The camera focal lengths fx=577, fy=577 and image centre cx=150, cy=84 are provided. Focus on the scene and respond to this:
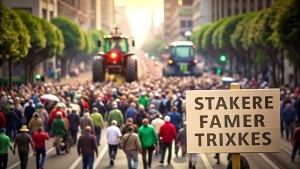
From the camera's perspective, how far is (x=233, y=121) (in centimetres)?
696

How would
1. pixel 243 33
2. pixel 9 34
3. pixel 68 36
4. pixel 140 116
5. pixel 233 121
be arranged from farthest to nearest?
pixel 68 36 < pixel 243 33 < pixel 9 34 < pixel 140 116 < pixel 233 121

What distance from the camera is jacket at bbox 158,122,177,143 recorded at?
55.9ft

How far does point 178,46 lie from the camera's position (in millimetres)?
60062

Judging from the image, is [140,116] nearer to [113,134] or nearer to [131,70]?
[113,134]

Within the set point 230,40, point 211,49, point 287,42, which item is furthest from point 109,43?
point 211,49

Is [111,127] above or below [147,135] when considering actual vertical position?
above

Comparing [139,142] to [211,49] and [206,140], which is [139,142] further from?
[211,49]

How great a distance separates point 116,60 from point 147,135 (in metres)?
18.9

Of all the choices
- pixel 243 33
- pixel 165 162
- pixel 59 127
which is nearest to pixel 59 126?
pixel 59 127

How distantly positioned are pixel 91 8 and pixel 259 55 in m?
138

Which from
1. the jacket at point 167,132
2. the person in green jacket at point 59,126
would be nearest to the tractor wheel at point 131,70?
the person in green jacket at point 59,126

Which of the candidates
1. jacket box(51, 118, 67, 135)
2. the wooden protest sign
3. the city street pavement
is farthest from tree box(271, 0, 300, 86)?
the wooden protest sign

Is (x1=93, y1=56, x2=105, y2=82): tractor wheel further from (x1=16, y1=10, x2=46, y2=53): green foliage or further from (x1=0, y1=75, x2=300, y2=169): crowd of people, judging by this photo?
(x1=16, y1=10, x2=46, y2=53): green foliage

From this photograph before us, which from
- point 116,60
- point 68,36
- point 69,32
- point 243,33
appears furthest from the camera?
point 69,32
